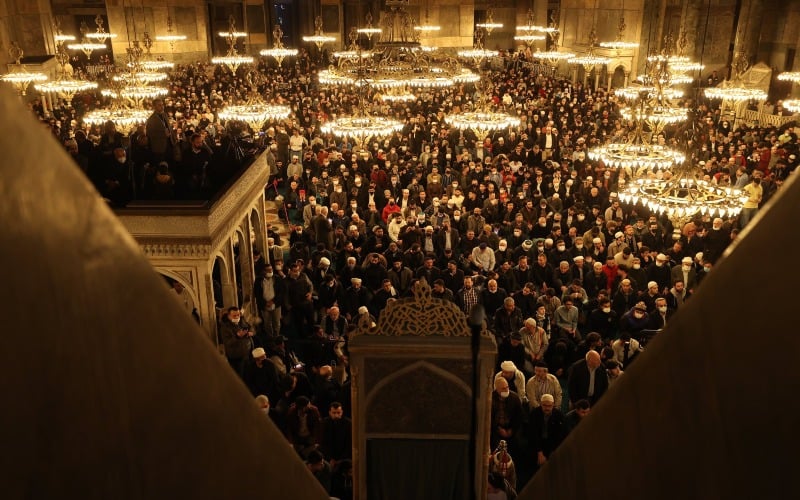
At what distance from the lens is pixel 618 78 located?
27.5 meters

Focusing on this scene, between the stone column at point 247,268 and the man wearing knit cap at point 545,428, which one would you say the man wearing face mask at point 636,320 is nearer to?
the man wearing knit cap at point 545,428

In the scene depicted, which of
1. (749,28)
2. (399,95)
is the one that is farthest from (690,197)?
(749,28)

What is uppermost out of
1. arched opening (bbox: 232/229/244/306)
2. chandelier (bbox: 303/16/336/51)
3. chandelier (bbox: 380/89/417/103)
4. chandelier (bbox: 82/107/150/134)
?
chandelier (bbox: 303/16/336/51)

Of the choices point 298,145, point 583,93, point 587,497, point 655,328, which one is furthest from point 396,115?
point 587,497

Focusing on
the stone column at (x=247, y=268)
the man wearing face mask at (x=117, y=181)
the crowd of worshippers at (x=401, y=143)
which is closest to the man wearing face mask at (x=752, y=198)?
the crowd of worshippers at (x=401, y=143)

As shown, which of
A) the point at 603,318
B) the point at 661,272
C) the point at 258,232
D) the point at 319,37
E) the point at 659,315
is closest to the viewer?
the point at 659,315

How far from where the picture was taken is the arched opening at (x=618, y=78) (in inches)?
1064

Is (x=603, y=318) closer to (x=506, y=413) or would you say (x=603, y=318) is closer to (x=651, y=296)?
(x=651, y=296)

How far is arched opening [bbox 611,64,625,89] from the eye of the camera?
27.0 metres

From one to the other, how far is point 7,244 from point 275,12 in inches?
1532

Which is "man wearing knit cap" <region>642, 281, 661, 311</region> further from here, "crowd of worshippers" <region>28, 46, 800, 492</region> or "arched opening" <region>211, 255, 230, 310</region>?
"arched opening" <region>211, 255, 230, 310</region>

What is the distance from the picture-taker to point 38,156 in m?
0.78

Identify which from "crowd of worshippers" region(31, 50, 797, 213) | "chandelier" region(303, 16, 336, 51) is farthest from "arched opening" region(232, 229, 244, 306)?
"chandelier" region(303, 16, 336, 51)

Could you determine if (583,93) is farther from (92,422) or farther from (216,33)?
(92,422)
